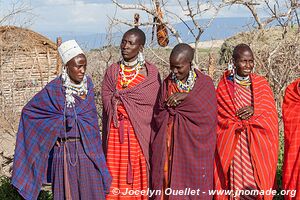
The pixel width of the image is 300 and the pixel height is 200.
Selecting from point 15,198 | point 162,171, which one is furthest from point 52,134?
point 15,198

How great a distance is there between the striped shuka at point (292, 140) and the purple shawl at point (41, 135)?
177 centimetres

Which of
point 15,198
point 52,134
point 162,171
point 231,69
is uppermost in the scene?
point 231,69

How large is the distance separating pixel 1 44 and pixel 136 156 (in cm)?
430

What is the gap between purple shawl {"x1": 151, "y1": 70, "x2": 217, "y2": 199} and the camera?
15.9 feet

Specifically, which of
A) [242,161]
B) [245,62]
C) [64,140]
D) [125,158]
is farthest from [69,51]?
[242,161]

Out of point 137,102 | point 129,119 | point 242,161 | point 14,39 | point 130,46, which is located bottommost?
point 242,161

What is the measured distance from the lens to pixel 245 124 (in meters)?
4.94

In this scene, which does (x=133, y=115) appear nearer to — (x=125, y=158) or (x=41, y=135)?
(x=125, y=158)

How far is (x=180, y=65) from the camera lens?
4820mm

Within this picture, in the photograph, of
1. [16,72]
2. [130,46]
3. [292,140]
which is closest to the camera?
[292,140]

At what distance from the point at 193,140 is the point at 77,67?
1.27 meters

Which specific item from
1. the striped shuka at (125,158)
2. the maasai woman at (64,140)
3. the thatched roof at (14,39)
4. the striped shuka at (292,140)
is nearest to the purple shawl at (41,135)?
the maasai woman at (64,140)

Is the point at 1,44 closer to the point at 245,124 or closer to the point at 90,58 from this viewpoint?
the point at 90,58

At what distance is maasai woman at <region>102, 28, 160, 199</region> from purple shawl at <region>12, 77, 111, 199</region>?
0.36m
